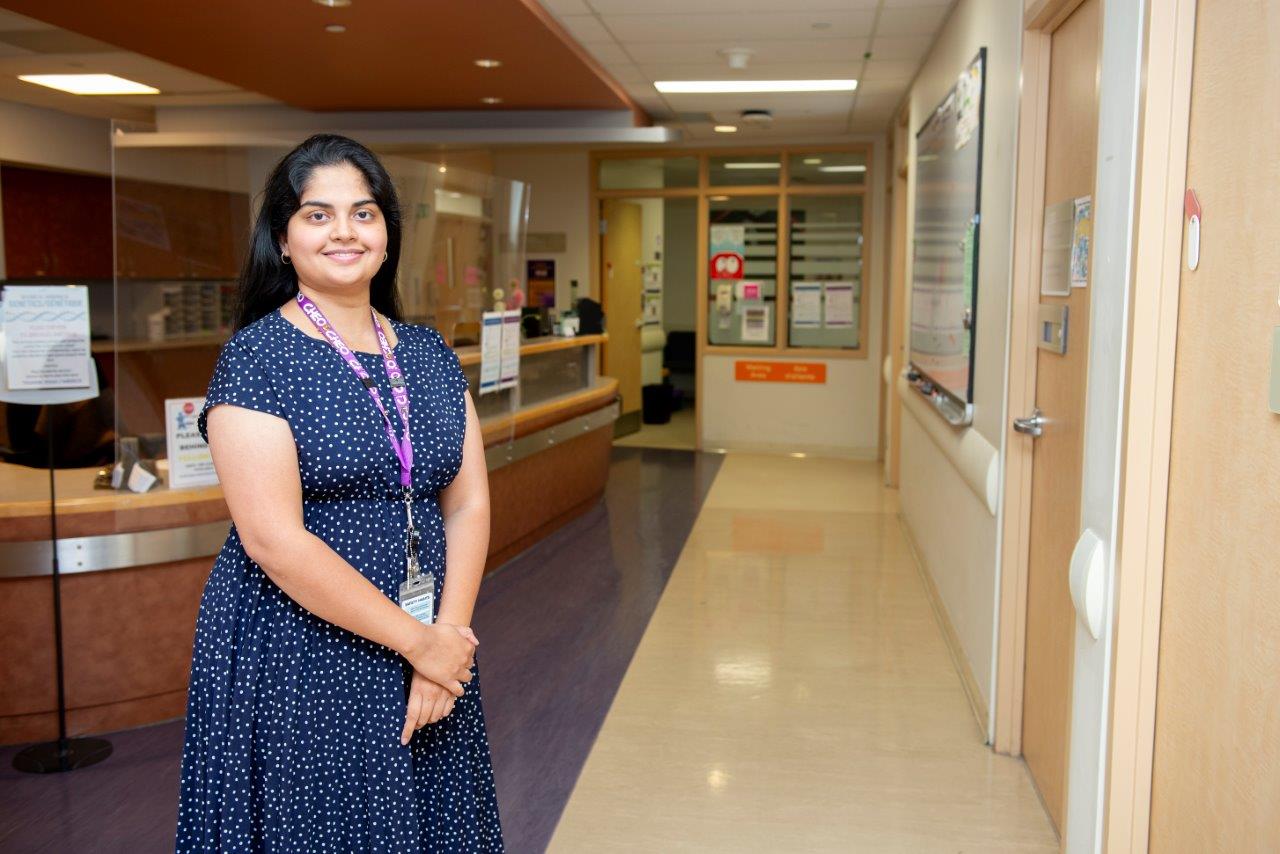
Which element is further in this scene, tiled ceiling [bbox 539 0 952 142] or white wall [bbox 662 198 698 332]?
white wall [bbox 662 198 698 332]

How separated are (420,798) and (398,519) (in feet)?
1.60

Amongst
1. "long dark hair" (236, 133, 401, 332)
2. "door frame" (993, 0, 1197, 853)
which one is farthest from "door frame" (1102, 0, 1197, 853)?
"long dark hair" (236, 133, 401, 332)

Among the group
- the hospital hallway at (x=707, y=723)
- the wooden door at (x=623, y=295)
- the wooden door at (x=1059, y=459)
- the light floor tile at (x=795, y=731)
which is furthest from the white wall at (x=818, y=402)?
the wooden door at (x=1059, y=459)

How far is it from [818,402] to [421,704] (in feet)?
27.3

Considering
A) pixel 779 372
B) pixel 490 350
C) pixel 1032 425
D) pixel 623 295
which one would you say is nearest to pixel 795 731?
pixel 1032 425

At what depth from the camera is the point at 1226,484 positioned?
176 centimetres

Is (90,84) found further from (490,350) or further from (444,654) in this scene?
(444,654)

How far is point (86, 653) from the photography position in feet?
11.9

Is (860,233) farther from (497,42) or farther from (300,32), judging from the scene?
(300,32)

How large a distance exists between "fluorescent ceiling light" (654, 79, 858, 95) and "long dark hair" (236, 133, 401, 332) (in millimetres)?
5425

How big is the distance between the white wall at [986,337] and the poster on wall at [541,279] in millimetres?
5542

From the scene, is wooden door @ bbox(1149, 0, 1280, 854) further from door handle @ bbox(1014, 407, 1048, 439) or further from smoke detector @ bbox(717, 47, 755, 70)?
smoke detector @ bbox(717, 47, 755, 70)

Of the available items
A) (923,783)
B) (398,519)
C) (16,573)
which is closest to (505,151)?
(16,573)

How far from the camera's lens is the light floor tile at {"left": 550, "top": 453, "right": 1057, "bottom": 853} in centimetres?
308
